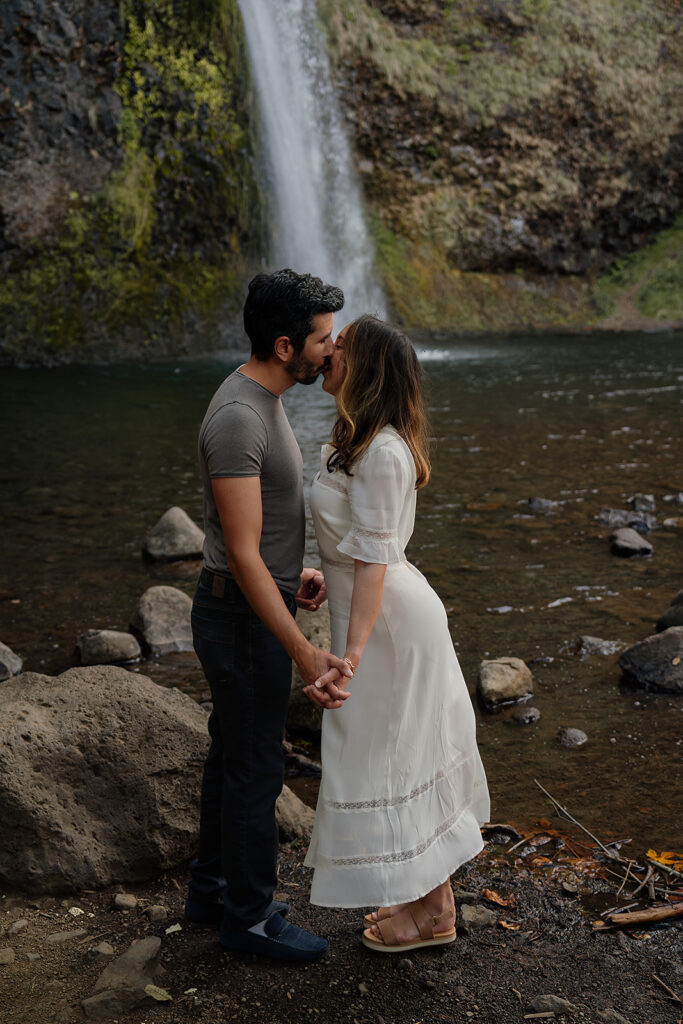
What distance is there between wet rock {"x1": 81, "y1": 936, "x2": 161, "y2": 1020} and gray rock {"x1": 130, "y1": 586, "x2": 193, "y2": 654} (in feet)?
11.0

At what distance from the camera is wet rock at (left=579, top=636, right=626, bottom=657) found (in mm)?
6238

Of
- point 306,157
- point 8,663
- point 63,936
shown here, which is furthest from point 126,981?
point 306,157

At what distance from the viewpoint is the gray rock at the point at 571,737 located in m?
5.08

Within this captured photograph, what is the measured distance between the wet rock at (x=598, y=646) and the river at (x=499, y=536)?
3.1 inches

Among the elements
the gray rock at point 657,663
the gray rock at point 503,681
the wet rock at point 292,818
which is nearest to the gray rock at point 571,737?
the gray rock at point 503,681

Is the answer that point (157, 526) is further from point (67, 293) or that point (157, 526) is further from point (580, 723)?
point (67, 293)

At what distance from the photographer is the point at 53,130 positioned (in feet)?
69.9

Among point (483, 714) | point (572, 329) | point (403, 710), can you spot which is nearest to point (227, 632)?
point (403, 710)

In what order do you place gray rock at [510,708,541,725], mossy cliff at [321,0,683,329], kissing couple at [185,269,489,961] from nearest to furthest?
kissing couple at [185,269,489,961]
gray rock at [510,708,541,725]
mossy cliff at [321,0,683,329]

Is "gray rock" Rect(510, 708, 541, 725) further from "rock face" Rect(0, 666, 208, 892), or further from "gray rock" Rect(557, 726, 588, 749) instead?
"rock face" Rect(0, 666, 208, 892)

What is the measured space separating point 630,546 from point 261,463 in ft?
18.8

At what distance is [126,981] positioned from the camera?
10.0 feet

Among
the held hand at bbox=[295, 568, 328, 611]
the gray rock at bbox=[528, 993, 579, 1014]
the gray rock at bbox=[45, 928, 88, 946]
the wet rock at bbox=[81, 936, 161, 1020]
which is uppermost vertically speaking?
the held hand at bbox=[295, 568, 328, 611]

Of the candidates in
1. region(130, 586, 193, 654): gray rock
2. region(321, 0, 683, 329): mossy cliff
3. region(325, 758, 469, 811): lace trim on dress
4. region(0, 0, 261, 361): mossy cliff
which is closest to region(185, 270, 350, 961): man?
region(325, 758, 469, 811): lace trim on dress
